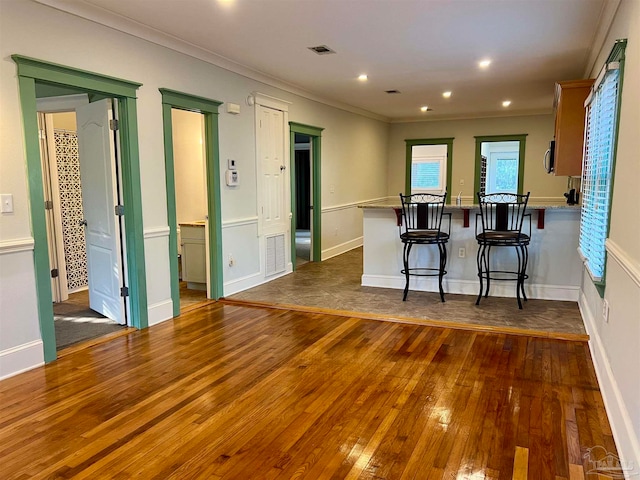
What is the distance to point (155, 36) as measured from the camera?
3.99m

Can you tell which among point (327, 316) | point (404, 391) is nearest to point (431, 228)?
point (327, 316)

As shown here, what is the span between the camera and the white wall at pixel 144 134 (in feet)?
9.79

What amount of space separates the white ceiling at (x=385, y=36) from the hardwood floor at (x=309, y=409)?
8.38 feet

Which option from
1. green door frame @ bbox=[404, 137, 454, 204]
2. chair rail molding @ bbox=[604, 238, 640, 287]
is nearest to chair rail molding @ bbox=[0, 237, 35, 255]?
chair rail molding @ bbox=[604, 238, 640, 287]

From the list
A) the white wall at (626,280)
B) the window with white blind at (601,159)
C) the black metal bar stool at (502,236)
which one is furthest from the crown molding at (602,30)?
the black metal bar stool at (502,236)

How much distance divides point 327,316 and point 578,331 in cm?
215

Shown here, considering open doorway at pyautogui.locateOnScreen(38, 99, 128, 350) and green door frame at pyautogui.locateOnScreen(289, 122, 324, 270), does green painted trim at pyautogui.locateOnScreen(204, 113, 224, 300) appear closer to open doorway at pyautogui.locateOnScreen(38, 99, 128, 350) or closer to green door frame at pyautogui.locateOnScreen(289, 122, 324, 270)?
open doorway at pyautogui.locateOnScreen(38, 99, 128, 350)

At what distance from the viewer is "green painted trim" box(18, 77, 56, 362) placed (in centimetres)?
305

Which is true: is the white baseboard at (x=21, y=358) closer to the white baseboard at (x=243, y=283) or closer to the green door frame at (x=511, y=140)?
the white baseboard at (x=243, y=283)

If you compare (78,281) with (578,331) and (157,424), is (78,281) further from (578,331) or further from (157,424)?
(578,331)

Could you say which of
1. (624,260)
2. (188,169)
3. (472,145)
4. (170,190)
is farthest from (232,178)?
(472,145)

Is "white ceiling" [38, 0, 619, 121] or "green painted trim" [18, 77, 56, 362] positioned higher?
"white ceiling" [38, 0, 619, 121]

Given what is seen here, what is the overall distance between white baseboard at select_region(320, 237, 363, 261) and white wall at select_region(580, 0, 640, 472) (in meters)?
4.82

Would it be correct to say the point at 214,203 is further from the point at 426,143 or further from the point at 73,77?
the point at 426,143
